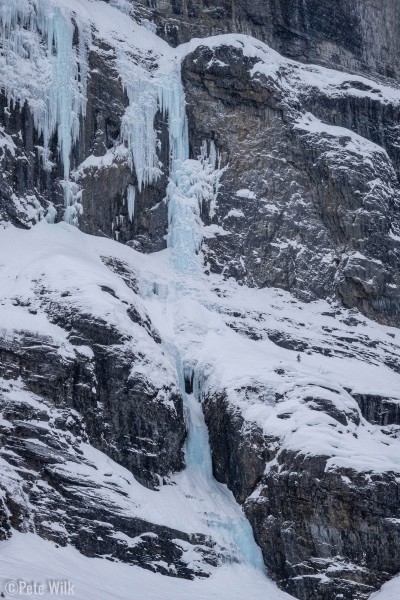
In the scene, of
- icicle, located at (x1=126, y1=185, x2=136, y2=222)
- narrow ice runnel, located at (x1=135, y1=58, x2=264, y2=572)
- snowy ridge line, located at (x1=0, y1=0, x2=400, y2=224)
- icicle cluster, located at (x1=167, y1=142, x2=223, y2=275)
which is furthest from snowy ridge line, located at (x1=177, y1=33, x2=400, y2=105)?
icicle, located at (x1=126, y1=185, x2=136, y2=222)

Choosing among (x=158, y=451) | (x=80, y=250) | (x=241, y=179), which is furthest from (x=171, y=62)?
(x=158, y=451)

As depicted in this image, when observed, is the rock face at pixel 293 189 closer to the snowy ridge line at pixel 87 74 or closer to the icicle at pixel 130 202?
the snowy ridge line at pixel 87 74

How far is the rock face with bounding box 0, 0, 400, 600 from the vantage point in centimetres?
4544

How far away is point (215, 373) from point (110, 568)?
11711mm

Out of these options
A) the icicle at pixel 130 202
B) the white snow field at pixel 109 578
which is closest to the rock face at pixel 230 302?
the icicle at pixel 130 202

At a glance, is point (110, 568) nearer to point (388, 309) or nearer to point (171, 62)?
point (388, 309)

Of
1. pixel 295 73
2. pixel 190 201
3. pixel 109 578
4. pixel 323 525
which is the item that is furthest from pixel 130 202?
pixel 109 578

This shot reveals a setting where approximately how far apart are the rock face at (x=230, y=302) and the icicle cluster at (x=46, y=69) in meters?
0.45

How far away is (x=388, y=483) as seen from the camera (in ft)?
151

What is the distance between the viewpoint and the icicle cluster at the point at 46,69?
199ft

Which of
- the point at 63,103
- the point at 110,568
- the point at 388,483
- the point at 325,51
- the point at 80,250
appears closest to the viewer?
the point at 110,568

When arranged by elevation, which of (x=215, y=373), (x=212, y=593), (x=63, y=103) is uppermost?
(x=63, y=103)

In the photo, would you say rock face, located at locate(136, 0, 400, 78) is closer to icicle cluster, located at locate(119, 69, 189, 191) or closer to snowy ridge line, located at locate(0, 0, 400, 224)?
snowy ridge line, located at locate(0, 0, 400, 224)

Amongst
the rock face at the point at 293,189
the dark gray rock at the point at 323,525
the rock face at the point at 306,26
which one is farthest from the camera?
the rock face at the point at 306,26
